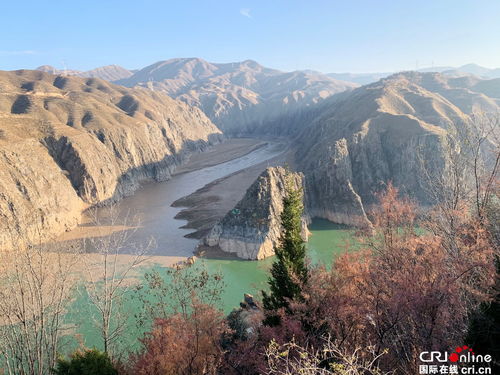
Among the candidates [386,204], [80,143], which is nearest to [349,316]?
[386,204]

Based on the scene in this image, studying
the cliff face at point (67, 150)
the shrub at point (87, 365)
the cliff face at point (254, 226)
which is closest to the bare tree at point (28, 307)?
the shrub at point (87, 365)

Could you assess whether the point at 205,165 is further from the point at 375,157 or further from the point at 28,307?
the point at 28,307

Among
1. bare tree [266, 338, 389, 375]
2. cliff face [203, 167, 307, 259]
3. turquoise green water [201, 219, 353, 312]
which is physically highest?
bare tree [266, 338, 389, 375]

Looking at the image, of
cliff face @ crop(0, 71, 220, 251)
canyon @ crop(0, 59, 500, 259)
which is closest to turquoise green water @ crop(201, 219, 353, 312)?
canyon @ crop(0, 59, 500, 259)

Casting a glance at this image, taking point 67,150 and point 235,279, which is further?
point 67,150

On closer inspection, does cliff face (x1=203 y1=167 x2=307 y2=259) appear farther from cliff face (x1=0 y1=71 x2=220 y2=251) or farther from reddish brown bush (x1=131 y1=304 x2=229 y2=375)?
reddish brown bush (x1=131 y1=304 x2=229 y2=375)

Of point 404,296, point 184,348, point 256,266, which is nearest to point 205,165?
point 256,266

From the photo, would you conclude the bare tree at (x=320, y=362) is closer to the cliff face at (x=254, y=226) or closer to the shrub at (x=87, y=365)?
the shrub at (x=87, y=365)
